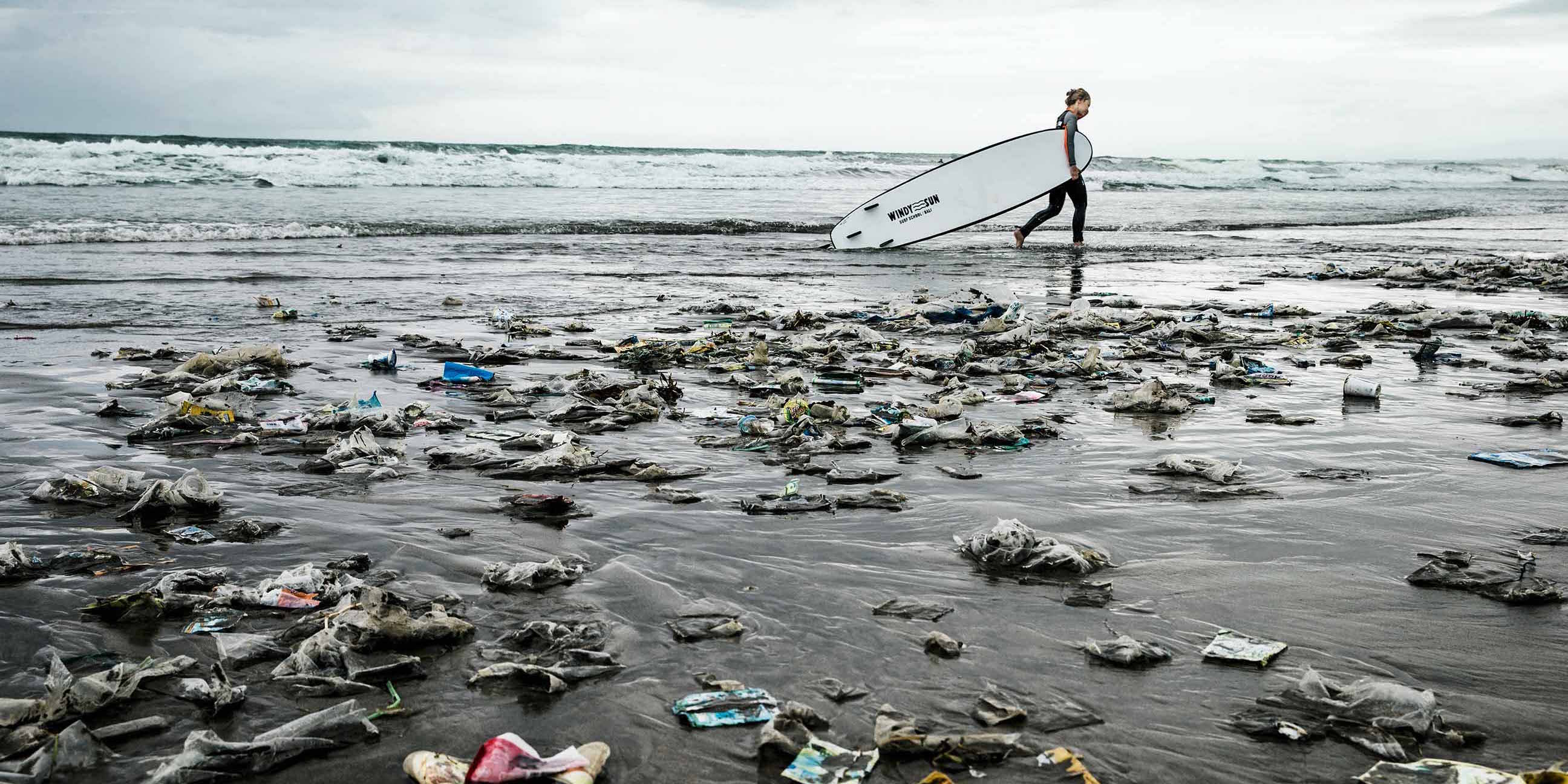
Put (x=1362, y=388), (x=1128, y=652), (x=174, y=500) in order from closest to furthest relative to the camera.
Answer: (x=1128, y=652)
(x=174, y=500)
(x=1362, y=388)

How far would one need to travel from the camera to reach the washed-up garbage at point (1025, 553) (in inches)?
135

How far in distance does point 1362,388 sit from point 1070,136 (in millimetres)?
11183

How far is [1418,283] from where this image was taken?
12.1 m

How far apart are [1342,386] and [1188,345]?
1.87m

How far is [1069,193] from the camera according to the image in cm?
1719

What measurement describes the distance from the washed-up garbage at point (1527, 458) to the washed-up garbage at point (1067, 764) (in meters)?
3.47

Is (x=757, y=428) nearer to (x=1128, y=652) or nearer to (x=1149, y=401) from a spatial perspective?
(x=1149, y=401)

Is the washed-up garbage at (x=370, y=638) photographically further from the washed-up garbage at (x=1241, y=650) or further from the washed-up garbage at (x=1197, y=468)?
the washed-up garbage at (x=1197, y=468)

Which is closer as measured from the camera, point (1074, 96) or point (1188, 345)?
point (1188, 345)

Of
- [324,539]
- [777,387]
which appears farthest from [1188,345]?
[324,539]

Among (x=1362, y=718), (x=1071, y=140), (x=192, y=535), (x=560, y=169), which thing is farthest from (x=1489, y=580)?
(x=560, y=169)

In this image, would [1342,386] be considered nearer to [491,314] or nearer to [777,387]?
[777,387]

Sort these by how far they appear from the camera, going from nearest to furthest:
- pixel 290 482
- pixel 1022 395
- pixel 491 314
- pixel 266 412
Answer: pixel 290 482, pixel 266 412, pixel 1022 395, pixel 491 314

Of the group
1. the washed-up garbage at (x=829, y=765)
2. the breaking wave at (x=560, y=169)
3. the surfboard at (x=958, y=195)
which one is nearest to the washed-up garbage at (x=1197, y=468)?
the washed-up garbage at (x=829, y=765)
